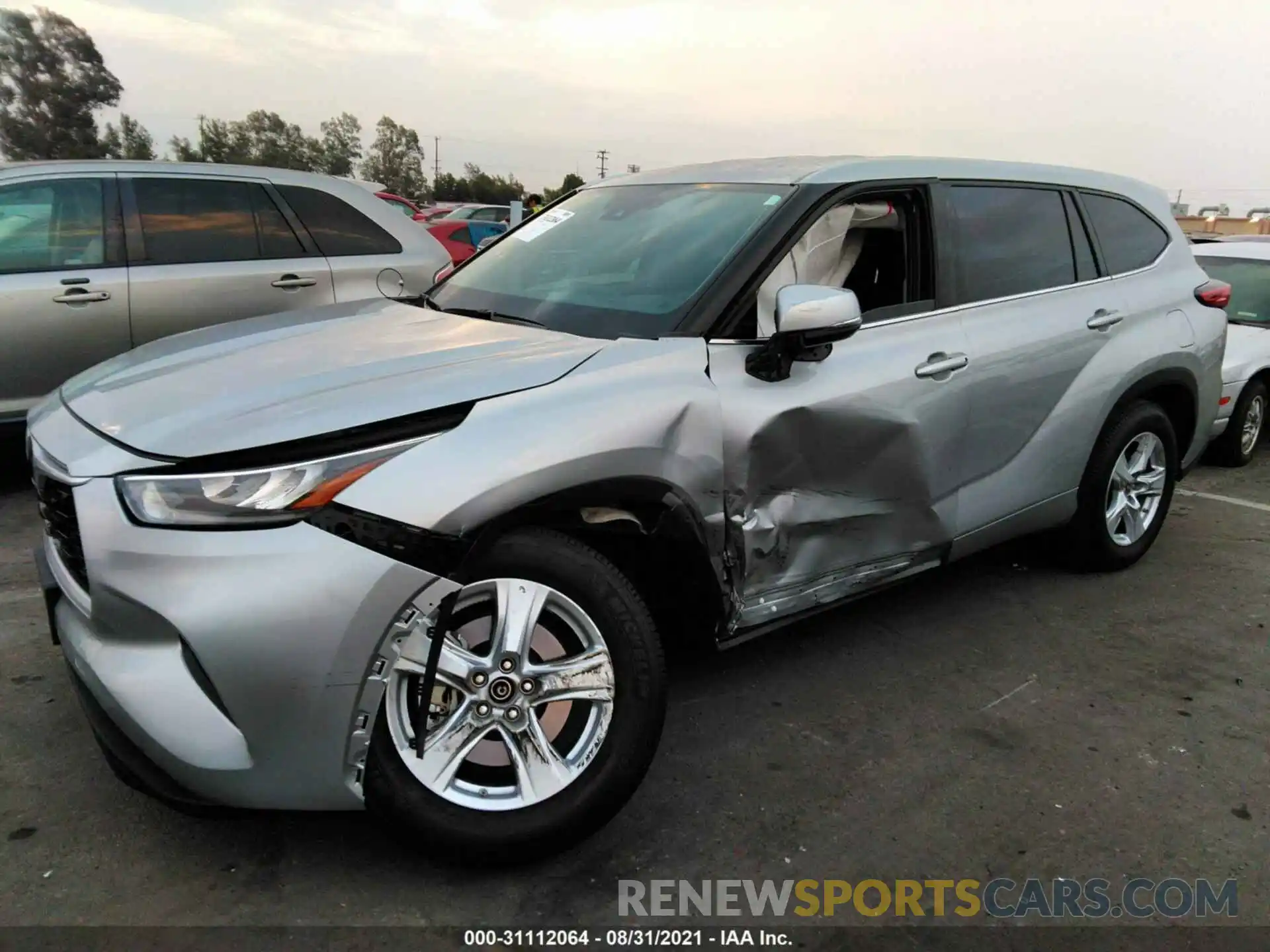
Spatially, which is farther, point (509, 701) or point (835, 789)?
point (835, 789)

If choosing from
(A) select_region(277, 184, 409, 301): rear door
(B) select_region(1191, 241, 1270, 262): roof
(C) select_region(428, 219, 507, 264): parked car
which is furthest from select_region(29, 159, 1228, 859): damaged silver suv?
(C) select_region(428, 219, 507, 264): parked car

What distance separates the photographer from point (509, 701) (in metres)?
2.26

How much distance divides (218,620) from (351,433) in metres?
0.48

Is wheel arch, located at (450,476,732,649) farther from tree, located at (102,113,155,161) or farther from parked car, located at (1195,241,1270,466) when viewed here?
tree, located at (102,113,155,161)

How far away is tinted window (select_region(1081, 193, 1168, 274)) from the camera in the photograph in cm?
420

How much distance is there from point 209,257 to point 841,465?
4160 millimetres

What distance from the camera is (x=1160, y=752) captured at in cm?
304

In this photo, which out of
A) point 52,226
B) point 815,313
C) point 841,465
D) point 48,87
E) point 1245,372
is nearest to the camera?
point 815,313

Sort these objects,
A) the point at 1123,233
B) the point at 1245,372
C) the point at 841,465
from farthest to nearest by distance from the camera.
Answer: the point at 1245,372 < the point at 1123,233 < the point at 841,465

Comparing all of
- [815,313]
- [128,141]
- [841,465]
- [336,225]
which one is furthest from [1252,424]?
[128,141]

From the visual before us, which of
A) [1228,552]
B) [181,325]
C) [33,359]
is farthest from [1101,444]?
[33,359]

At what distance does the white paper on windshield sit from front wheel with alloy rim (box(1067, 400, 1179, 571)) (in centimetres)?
244

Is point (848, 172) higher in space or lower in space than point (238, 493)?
higher

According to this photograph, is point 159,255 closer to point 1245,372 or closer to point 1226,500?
point 1226,500
